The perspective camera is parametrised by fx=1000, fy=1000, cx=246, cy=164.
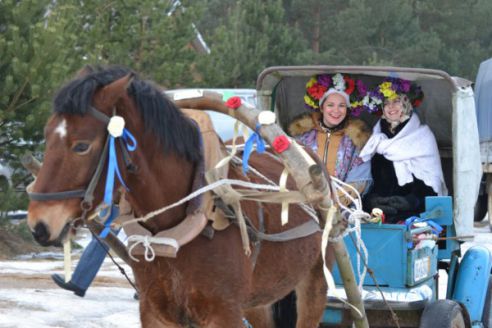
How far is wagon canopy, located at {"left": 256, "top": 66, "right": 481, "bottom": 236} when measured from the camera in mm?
6398

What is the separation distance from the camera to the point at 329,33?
3356 centimetres

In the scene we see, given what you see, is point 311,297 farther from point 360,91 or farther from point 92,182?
point 92,182

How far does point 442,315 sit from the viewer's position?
232 inches

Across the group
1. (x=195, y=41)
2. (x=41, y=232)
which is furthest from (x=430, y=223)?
(x=195, y=41)

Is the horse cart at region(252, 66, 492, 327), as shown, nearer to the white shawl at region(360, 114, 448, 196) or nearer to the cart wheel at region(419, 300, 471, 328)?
the cart wheel at region(419, 300, 471, 328)

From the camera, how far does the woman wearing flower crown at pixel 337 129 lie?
689 centimetres

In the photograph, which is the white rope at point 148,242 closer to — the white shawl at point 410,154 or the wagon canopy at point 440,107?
the wagon canopy at point 440,107

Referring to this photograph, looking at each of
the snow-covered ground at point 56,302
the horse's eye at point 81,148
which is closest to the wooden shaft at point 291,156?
the horse's eye at point 81,148

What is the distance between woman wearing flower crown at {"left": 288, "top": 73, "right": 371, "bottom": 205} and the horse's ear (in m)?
2.81

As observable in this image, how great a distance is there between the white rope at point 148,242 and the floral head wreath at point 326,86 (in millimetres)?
2905

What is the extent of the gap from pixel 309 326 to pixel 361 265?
0.69 meters

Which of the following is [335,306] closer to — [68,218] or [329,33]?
[68,218]

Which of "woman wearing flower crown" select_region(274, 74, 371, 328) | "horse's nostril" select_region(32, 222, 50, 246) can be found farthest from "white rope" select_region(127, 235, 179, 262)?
"woman wearing flower crown" select_region(274, 74, 371, 328)

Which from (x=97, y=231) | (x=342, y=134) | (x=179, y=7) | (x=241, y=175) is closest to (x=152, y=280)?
(x=97, y=231)
